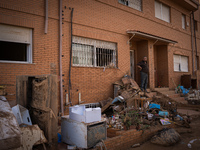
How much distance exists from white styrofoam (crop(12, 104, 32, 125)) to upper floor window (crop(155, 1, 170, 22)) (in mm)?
10703

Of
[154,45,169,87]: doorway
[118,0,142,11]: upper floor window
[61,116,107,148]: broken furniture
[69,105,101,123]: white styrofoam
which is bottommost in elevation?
[61,116,107,148]: broken furniture

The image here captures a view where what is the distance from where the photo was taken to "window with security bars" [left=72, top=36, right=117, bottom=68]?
749cm

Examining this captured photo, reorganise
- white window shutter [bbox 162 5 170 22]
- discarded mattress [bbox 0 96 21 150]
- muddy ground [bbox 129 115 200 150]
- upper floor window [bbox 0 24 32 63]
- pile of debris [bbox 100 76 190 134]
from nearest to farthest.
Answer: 1. discarded mattress [bbox 0 96 21 150]
2. muddy ground [bbox 129 115 200 150]
3. pile of debris [bbox 100 76 190 134]
4. upper floor window [bbox 0 24 32 63]
5. white window shutter [bbox 162 5 170 22]

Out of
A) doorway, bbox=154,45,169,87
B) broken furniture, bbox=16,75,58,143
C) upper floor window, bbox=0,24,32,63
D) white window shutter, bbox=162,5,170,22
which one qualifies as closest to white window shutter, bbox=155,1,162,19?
white window shutter, bbox=162,5,170,22

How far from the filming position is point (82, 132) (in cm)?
371

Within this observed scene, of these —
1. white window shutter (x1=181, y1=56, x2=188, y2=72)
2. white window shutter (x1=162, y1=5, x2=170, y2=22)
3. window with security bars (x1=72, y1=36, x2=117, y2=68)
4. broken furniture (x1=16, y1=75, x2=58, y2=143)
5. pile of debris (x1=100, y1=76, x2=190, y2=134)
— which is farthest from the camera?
white window shutter (x1=181, y1=56, x2=188, y2=72)

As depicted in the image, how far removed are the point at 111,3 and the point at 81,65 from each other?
366 cm

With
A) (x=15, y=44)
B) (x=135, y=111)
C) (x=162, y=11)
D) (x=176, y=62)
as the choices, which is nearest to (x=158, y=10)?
(x=162, y=11)

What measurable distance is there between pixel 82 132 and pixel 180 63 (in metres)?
12.1

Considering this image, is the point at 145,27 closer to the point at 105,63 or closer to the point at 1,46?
the point at 105,63

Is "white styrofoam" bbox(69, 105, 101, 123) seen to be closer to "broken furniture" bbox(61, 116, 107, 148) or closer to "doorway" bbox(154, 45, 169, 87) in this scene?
"broken furniture" bbox(61, 116, 107, 148)

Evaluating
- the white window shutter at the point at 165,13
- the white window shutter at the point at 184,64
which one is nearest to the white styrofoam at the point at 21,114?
the white window shutter at the point at 165,13

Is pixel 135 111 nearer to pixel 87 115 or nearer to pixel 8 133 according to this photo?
pixel 87 115

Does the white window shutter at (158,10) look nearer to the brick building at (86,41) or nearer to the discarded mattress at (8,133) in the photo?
the brick building at (86,41)
